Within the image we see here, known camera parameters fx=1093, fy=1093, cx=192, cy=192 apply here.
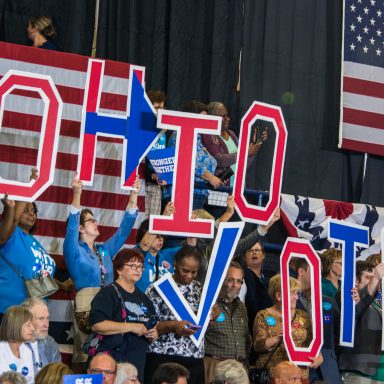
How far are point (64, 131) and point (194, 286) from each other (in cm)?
179

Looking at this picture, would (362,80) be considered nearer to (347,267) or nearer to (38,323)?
(347,267)

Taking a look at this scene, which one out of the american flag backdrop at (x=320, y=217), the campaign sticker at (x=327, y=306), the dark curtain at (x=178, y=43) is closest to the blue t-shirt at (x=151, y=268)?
the campaign sticker at (x=327, y=306)

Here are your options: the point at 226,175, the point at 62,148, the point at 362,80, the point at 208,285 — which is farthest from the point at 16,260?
the point at 362,80

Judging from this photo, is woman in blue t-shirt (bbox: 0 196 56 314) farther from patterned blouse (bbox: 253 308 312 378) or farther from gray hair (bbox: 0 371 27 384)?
gray hair (bbox: 0 371 27 384)

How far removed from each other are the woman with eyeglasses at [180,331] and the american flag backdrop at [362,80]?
3928 mm

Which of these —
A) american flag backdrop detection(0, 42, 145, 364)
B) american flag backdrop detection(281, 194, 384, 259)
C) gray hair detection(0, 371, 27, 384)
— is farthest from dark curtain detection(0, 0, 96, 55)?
gray hair detection(0, 371, 27, 384)

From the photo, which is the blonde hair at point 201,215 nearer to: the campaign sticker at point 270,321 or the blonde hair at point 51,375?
the campaign sticker at point 270,321

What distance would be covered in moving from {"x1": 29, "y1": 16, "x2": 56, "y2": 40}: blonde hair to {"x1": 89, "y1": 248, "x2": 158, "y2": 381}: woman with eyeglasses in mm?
2723

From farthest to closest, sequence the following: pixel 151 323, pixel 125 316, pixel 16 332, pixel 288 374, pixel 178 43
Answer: pixel 178 43 < pixel 288 374 < pixel 151 323 < pixel 125 316 < pixel 16 332

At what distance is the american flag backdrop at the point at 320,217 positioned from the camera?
400 inches

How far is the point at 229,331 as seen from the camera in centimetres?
796

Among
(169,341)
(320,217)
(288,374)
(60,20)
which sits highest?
(60,20)

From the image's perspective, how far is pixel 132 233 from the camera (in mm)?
8953

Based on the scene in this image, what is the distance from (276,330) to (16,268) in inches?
79.9
